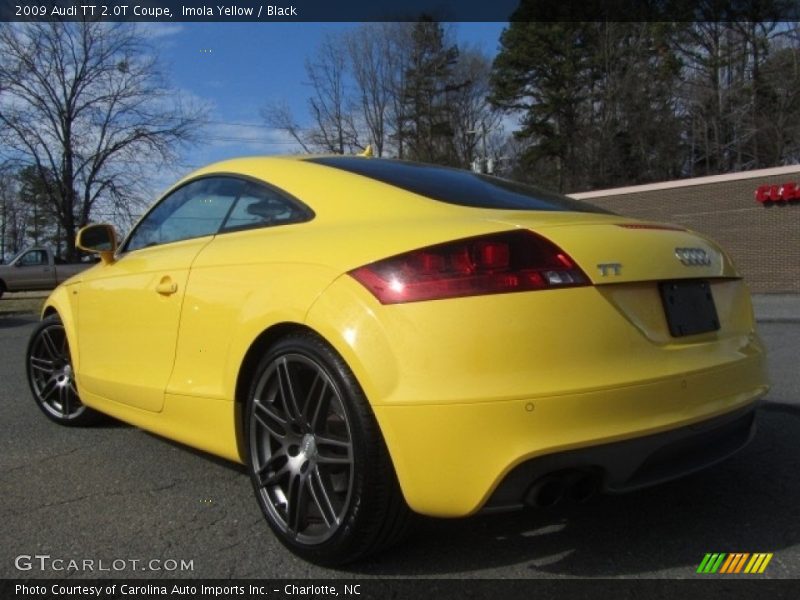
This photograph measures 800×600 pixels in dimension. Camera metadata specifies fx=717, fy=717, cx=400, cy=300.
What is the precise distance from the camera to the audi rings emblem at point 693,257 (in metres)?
2.54

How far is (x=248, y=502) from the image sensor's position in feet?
10.2

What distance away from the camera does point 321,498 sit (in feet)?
8.18

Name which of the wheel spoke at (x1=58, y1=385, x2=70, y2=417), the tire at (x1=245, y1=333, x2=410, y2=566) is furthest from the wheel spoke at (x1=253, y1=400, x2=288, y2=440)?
the wheel spoke at (x1=58, y1=385, x2=70, y2=417)

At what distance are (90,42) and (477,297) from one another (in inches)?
1602

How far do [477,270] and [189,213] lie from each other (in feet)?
6.23

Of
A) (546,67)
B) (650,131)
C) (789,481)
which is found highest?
(546,67)

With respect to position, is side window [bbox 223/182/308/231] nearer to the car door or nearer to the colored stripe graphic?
the car door

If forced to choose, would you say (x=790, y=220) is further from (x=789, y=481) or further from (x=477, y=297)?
(x=477, y=297)

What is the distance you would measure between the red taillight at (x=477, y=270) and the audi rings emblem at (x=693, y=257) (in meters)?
0.52

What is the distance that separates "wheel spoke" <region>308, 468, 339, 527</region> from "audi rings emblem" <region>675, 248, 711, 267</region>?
4.84 ft

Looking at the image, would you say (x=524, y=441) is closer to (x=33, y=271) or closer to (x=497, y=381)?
(x=497, y=381)

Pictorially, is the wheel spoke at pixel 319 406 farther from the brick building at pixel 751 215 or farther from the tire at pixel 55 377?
the brick building at pixel 751 215

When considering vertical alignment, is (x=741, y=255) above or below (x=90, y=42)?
below
